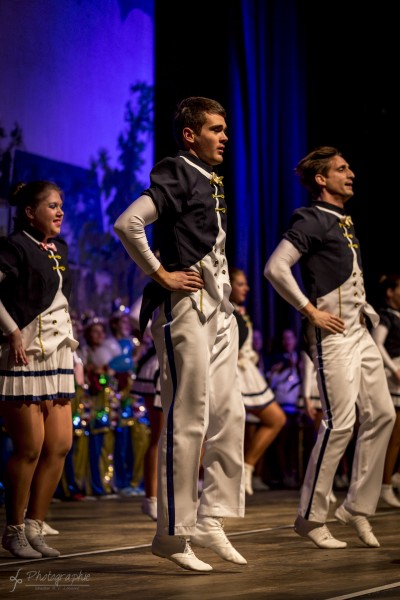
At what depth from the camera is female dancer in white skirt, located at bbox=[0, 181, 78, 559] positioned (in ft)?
13.0

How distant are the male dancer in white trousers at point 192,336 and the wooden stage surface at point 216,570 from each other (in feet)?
0.55

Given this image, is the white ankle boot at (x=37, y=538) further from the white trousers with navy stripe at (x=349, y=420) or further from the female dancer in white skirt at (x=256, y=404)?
the female dancer in white skirt at (x=256, y=404)

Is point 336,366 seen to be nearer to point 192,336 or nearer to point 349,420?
point 349,420

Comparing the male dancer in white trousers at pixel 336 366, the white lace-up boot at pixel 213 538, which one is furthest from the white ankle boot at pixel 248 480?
the white lace-up boot at pixel 213 538

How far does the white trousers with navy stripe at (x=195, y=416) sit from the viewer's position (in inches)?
130

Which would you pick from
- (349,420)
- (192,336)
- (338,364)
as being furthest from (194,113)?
(349,420)

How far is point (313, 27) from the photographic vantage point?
10156mm

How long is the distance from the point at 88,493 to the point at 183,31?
163 inches

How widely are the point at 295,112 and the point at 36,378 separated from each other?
→ 6.68 meters

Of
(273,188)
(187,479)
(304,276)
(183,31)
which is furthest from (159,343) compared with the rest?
(273,188)

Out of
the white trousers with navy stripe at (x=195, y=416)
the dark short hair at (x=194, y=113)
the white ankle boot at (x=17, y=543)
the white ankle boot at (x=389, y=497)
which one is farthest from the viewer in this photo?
the white ankle boot at (x=389, y=497)

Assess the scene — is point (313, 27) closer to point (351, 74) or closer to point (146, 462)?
point (351, 74)

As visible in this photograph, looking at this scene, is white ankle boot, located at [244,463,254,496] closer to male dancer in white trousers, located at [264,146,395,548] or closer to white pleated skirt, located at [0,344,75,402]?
male dancer in white trousers, located at [264,146,395,548]

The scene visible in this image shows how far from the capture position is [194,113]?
11.7 ft
